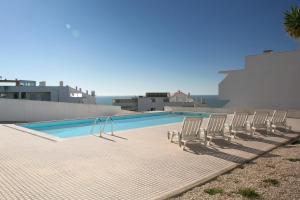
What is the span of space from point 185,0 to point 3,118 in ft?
47.8

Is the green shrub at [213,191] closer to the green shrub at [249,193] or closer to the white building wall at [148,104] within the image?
the green shrub at [249,193]

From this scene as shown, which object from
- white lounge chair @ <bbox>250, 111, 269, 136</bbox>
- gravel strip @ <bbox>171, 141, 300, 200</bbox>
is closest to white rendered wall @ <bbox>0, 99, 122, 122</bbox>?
white lounge chair @ <bbox>250, 111, 269, 136</bbox>

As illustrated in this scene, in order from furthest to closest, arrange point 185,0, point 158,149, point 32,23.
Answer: point 185,0 → point 32,23 → point 158,149

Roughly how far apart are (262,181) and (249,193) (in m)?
0.73

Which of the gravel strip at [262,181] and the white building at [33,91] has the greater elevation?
the white building at [33,91]

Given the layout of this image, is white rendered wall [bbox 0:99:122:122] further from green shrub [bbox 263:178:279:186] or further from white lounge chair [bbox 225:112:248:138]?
green shrub [bbox 263:178:279:186]

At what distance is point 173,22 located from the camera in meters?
21.5

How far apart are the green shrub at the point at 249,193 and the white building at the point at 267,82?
17730 millimetres

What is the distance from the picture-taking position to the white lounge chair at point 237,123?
9.57m

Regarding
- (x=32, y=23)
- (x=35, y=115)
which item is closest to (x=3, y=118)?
(x=35, y=115)

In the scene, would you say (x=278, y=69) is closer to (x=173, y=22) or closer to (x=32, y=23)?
(x=173, y=22)

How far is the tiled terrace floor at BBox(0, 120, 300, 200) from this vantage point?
14.5 feet

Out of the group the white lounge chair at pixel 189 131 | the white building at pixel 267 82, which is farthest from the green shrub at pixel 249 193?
the white building at pixel 267 82

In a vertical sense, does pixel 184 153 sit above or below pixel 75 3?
below
